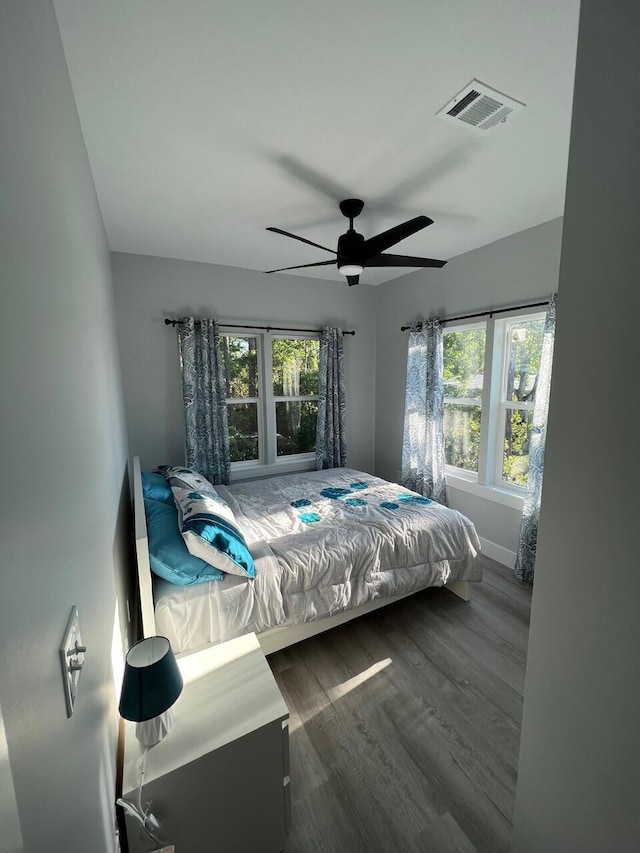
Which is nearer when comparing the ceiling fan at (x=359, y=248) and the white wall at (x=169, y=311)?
the ceiling fan at (x=359, y=248)

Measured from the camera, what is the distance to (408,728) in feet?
5.43

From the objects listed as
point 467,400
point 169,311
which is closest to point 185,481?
point 169,311

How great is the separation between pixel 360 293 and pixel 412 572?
10.3 feet

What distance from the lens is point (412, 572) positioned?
2.29 m

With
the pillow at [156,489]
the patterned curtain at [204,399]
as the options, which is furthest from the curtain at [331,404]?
the pillow at [156,489]

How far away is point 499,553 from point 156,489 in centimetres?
282

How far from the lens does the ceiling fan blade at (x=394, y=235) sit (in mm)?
1910

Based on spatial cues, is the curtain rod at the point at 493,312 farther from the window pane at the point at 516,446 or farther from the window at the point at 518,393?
the window pane at the point at 516,446

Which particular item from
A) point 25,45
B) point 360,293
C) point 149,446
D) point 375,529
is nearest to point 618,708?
point 375,529

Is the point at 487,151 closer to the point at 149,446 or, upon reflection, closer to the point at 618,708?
the point at 618,708

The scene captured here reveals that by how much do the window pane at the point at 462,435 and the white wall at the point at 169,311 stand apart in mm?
1716

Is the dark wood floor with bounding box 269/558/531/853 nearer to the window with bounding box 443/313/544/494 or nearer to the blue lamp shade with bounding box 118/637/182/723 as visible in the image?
the blue lamp shade with bounding box 118/637/182/723

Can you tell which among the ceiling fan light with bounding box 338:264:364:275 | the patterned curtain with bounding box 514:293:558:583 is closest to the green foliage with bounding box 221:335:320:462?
the ceiling fan light with bounding box 338:264:364:275

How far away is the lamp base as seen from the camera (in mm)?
1078
